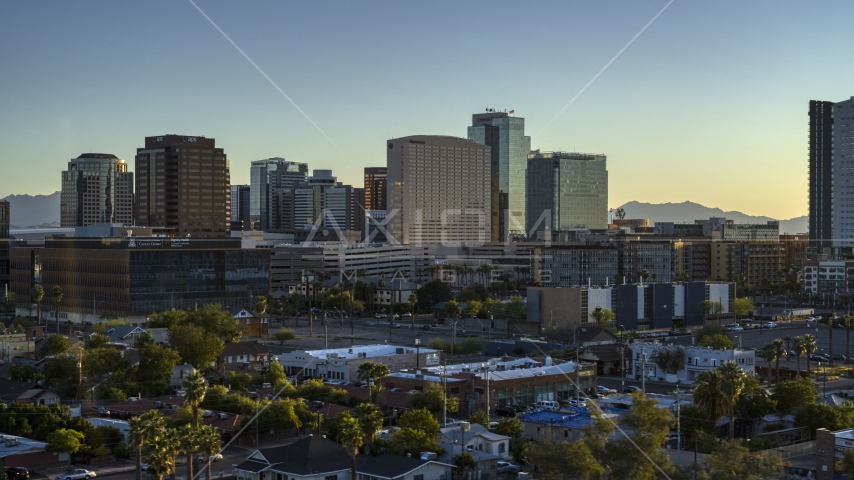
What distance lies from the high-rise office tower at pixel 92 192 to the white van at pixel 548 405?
145 metres

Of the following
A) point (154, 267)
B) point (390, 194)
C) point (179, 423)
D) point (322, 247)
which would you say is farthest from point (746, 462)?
point (390, 194)

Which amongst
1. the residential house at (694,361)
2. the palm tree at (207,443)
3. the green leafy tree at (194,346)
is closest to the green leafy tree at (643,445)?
the palm tree at (207,443)

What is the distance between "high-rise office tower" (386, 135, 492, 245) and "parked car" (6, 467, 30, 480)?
155 m

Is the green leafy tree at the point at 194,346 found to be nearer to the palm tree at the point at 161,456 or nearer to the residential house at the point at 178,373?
the residential house at the point at 178,373

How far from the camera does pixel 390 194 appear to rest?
185750mm

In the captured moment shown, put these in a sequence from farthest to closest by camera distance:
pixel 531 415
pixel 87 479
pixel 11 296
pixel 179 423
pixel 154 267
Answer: pixel 11 296 < pixel 154 267 < pixel 531 415 < pixel 179 423 < pixel 87 479

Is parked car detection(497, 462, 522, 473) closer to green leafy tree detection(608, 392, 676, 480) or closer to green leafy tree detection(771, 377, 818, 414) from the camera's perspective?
green leafy tree detection(608, 392, 676, 480)

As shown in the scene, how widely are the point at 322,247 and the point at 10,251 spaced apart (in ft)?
136

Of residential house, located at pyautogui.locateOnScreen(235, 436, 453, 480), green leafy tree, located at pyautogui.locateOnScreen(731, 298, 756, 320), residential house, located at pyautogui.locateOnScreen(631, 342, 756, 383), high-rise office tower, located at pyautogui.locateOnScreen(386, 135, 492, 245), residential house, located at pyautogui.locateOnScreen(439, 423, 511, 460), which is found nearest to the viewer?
residential house, located at pyautogui.locateOnScreen(235, 436, 453, 480)

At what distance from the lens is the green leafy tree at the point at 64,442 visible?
32.8m

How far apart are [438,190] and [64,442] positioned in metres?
157

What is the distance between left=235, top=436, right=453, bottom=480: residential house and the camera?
29.0 metres

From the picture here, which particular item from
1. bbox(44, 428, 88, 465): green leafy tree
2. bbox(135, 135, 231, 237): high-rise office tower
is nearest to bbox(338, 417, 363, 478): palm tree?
bbox(44, 428, 88, 465): green leafy tree

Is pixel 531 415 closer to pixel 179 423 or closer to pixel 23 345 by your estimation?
pixel 179 423
